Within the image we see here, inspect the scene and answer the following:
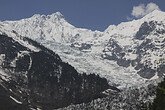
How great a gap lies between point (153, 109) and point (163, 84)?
247 inches

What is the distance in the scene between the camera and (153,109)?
7331 cm

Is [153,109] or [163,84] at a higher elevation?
[163,84]

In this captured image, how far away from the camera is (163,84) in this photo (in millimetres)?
74688

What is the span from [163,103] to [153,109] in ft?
8.61

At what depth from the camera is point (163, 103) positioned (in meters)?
72.8

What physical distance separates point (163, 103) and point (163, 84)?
4.55 metres
